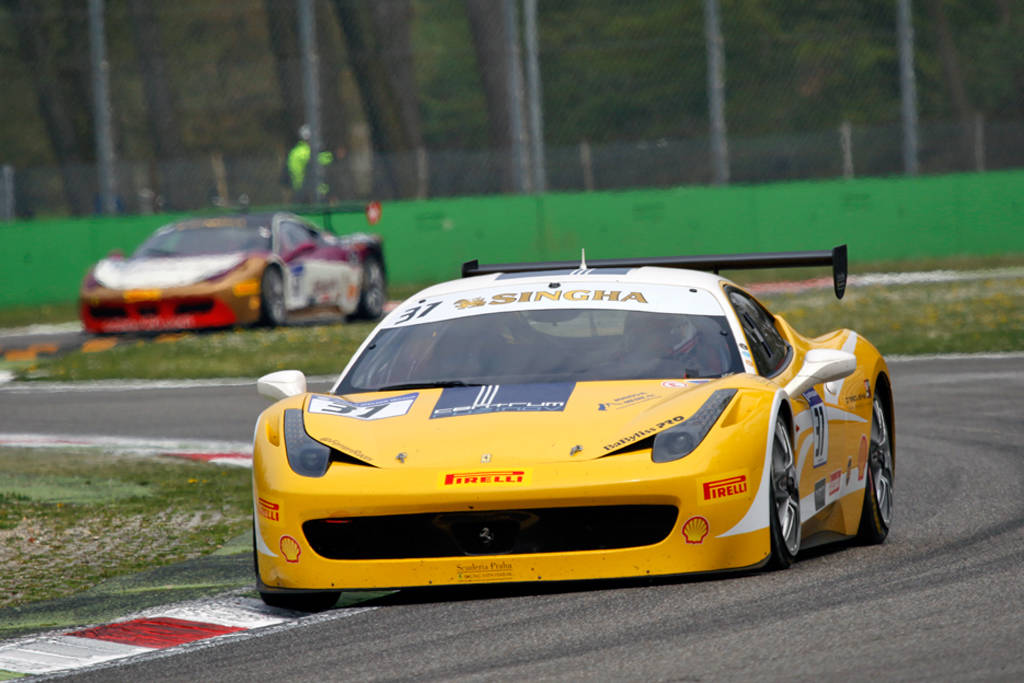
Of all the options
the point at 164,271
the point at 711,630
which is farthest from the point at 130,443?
the point at 164,271

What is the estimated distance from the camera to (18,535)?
327 inches

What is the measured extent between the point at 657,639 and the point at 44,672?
1.79 metres

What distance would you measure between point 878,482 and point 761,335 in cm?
79

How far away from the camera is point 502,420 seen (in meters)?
6.03

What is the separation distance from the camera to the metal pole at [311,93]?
27406mm

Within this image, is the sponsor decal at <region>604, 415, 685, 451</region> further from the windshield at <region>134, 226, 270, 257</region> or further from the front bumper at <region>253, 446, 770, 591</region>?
the windshield at <region>134, 226, 270, 257</region>

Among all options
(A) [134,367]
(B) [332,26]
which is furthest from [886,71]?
(A) [134,367]

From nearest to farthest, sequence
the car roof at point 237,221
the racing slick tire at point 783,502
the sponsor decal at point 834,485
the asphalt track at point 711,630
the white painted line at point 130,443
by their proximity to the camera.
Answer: the asphalt track at point 711,630, the racing slick tire at point 783,502, the sponsor decal at point 834,485, the white painted line at point 130,443, the car roof at point 237,221

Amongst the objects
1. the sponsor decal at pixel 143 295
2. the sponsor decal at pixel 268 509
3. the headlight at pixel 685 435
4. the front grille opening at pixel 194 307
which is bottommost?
the front grille opening at pixel 194 307

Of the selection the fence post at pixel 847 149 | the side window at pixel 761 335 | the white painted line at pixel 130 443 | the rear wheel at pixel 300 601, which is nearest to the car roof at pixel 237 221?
the white painted line at pixel 130 443

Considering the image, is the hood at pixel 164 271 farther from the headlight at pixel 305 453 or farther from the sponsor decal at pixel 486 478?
the sponsor decal at pixel 486 478

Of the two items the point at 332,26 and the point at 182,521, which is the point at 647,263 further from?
the point at 332,26

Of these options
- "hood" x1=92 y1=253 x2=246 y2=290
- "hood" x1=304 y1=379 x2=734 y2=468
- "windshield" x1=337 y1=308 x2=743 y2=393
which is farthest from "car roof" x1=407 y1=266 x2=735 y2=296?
"hood" x1=92 y1=253 x2=246 y2=290

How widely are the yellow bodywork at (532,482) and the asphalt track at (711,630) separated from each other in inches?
5.1
